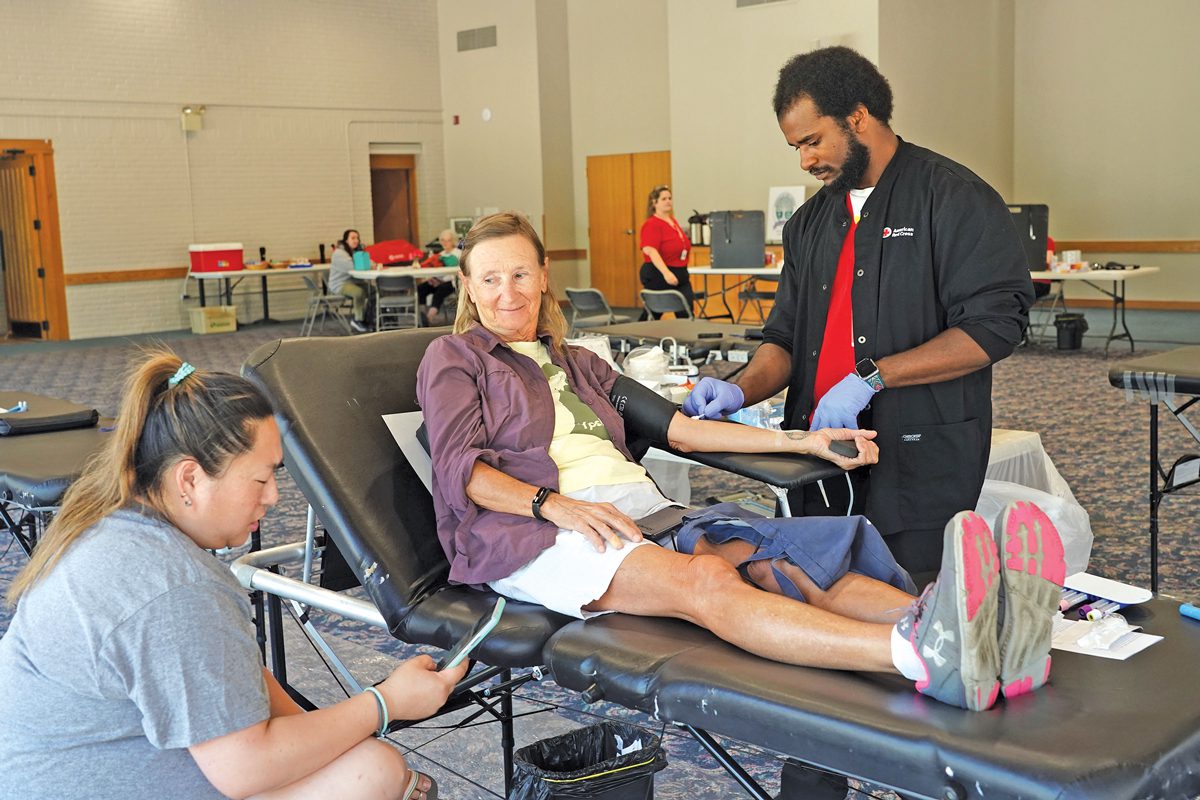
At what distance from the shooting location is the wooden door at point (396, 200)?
16000 millimetres

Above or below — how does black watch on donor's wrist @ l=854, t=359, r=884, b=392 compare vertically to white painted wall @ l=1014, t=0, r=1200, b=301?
below

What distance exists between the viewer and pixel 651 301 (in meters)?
8.53

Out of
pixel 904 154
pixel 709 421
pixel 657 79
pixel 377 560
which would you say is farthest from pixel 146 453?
pixel 657 79

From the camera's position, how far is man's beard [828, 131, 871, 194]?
2455 mm

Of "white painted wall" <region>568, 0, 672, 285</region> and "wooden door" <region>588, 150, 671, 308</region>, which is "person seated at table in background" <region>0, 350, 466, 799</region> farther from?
"wooden door" <region>588, 150, 671, 308</region>

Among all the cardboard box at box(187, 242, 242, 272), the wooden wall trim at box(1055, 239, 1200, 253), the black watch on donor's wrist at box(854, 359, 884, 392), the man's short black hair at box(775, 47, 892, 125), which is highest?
the man's short black hair at box(775, 47, 892, 125)

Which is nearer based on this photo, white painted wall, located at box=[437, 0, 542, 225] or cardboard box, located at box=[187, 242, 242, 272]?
cardboard box, located at box=[187, 242, 242, 272]

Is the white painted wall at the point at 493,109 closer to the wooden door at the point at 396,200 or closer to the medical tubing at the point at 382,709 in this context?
Result: the wooden door at the point at 396,200

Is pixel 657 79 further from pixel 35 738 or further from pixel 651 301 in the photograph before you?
pixel 35 738

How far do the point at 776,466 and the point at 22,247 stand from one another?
42.3 ft

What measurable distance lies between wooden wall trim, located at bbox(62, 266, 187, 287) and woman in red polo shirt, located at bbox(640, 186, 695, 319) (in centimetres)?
654

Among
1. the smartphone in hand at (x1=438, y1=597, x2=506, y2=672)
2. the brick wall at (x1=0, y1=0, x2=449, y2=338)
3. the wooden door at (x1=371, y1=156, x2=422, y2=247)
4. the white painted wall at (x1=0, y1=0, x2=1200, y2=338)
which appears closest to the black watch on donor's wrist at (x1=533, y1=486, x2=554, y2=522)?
the smartphone in hand at (x1=438, y1=597, x2=506, y2=672)

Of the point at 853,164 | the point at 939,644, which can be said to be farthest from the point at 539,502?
the point at 853,164

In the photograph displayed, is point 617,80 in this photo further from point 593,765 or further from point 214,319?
point 593,765
